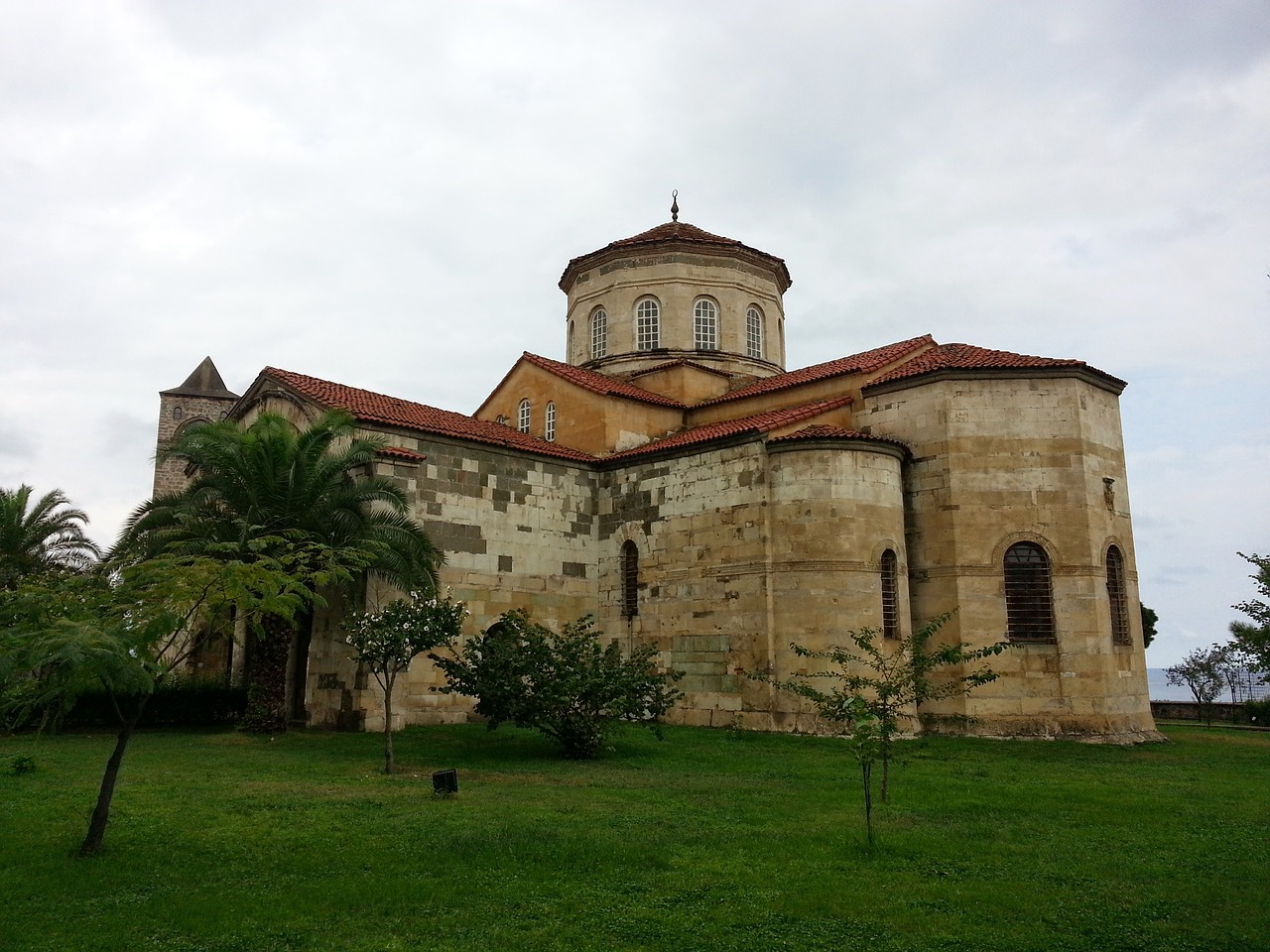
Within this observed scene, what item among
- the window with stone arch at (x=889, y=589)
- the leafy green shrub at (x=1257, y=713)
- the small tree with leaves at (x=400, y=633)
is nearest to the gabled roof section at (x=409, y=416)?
the small tree with leaves at (x=400, y=633)

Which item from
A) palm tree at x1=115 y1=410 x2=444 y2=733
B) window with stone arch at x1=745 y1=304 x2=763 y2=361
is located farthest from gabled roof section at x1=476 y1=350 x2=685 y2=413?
palm tree at x1=115 y1=410 x2=444 y2=733

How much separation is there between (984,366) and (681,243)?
10.6m

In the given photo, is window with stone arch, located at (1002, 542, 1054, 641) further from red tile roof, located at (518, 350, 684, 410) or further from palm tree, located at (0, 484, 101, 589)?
palm tree, located at (0, 484, 101, 589)

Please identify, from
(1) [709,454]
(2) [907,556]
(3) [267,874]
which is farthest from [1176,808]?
(1) [709,454]

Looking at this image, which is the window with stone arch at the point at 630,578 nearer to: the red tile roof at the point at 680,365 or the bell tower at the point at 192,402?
the red tile roof at the point at 680,365

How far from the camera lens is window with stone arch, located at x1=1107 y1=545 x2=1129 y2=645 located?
1917 cm

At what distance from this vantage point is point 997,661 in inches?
719

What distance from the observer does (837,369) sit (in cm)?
2202

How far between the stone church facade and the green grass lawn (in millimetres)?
4346

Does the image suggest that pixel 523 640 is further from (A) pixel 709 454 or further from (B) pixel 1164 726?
(B) pixel 1164 726

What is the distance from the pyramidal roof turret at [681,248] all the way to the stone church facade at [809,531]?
19.1ft

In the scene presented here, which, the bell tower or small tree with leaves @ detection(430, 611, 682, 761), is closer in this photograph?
small tree with leaves @ detection(430, 611, 682, 761)

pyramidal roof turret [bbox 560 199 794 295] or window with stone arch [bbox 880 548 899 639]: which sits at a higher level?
pyramidal roof turret [bbox 560 199 794 295]

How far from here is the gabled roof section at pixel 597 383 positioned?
2373 cm
